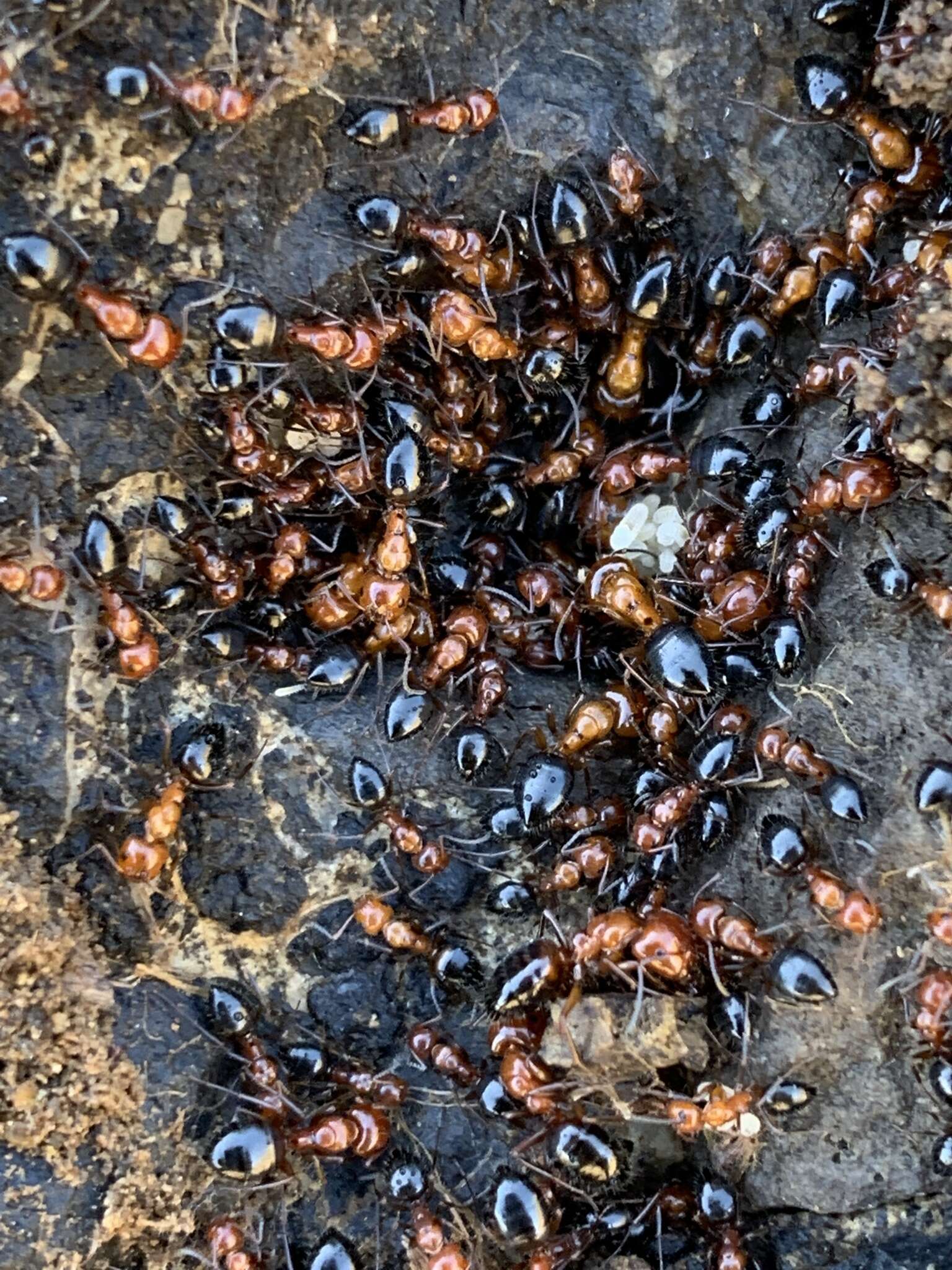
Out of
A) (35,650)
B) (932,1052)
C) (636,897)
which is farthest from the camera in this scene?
(636,897)

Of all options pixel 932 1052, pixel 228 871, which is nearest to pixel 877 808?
pixel 932 1052

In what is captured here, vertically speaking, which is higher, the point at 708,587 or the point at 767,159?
the point at 767,159

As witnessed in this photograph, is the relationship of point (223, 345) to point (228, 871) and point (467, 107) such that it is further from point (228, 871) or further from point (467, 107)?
point (228, 871)

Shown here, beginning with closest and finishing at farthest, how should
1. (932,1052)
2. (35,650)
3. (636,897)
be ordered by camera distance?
(932,1052) < (35,650) < (636,897)

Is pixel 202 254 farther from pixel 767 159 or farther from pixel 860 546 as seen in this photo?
pixel 860 546

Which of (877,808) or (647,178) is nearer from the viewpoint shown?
(877,808)

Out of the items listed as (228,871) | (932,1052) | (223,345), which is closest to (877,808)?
(932,1052)

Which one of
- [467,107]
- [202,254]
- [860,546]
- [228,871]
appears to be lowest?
[228,871]
